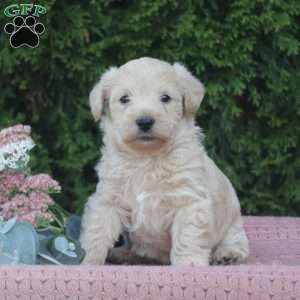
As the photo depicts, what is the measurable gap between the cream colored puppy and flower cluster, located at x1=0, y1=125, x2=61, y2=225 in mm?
266

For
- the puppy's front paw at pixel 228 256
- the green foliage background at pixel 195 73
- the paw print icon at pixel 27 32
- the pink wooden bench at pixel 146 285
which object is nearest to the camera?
the pink wooden bench at pixel 146 285

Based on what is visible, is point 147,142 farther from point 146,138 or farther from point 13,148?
point 13,148

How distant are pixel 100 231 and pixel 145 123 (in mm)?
608

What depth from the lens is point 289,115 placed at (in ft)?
16.7

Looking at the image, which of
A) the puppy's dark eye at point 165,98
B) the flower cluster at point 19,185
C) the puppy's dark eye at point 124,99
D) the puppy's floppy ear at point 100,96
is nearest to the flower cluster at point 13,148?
the flower cluster at point 19,185

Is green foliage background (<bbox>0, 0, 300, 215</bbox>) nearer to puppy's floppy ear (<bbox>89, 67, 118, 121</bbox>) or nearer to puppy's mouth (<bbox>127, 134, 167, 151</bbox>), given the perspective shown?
puppy's floppy ear (<bbox>89, 67, 118, 121</bbox>)

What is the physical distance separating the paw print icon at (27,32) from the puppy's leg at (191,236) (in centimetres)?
155

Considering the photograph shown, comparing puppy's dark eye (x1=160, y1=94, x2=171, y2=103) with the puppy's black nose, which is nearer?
the puppy's black nose

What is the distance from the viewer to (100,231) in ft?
12.4

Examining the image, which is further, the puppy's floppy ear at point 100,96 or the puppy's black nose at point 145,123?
the puppy's floppy ear at point 100,96

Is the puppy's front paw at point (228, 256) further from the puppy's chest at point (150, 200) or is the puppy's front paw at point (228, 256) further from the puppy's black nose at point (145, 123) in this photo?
the puppy's black nose at point (145, 123)

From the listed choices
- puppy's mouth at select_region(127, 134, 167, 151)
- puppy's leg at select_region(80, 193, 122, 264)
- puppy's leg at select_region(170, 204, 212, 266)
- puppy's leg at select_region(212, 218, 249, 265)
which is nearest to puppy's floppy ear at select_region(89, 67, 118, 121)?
puppy's mouth at select_region(127, 134, 167, 151)

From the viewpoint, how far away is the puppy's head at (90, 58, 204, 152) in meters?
3.56

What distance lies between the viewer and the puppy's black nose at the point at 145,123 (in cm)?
351
